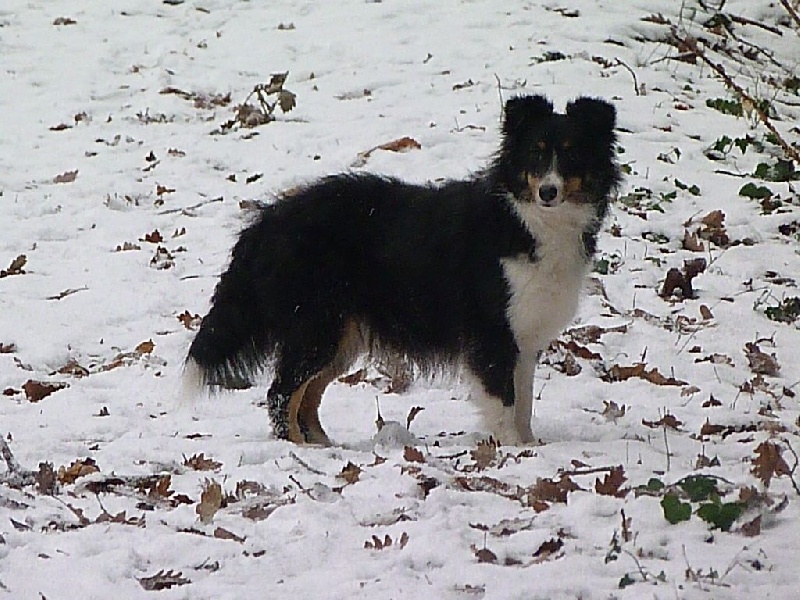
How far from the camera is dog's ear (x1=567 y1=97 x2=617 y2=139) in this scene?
5859 millimetres

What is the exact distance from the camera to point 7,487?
4.80 m

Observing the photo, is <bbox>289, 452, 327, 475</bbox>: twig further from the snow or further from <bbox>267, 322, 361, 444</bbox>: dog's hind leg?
<bbox>267, 322, 361, 444</bbox>: dog's hind leg

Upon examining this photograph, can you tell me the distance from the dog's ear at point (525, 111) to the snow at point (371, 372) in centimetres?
161

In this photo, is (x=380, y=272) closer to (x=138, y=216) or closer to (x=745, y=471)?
(x=745, y=471)

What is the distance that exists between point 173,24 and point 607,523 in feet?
40.8

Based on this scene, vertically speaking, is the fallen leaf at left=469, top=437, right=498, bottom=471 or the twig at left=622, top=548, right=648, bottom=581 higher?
the twig at left=622, top=548, right=648, bottom=581

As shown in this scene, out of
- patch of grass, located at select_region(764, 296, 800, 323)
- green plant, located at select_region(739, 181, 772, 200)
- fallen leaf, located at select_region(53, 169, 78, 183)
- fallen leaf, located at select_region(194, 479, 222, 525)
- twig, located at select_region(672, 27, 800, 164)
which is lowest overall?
fallen leaf, located at select_region(53, 169, 78, 183)

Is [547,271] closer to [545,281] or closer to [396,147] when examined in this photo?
[545,281]

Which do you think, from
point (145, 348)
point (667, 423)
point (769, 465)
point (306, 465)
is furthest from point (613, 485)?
point (145, 348)

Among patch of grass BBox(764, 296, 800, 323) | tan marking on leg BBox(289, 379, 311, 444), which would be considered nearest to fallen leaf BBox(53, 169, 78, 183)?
tan marking on leg BBox(289, 379, 311, 444)

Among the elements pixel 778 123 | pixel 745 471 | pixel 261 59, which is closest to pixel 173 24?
pixel 261 59

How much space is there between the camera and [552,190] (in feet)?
18.5

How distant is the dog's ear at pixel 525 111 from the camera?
5891 mm

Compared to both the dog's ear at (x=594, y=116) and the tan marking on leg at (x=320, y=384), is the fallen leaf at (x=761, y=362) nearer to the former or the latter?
the dog's ear at (x=594, y=116)
